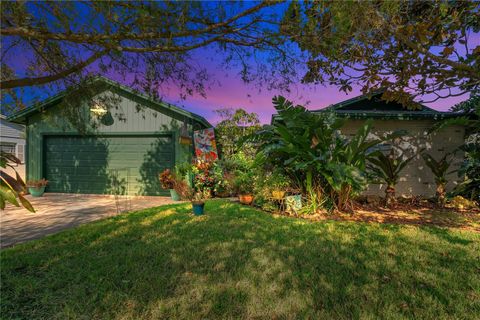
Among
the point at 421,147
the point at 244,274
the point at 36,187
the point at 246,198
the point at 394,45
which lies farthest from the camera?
the point at 36,187

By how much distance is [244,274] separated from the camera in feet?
9.44

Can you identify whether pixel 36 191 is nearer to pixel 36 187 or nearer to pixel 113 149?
pixel 36 187

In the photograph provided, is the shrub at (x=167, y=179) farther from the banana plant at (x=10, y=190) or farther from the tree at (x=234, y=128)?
the banana plant at (x=10, y=190)

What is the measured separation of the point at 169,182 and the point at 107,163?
3078 millimetres

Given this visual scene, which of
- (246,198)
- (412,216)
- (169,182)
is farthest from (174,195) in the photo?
(412,216)

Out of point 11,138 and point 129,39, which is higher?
point 11,138

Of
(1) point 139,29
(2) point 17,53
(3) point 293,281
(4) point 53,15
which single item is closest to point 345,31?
(1) point 139,29

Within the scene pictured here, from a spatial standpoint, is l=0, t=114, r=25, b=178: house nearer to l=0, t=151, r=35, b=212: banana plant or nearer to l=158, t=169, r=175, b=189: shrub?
l=158, t=169, r=175, b=189: shrub

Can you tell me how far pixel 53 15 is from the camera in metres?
1.81

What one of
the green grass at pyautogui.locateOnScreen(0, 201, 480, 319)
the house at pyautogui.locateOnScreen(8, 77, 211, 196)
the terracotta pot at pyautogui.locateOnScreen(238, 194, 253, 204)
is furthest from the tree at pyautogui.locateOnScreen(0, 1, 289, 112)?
the house at pyautogui.locateOnScreen(8, 77, 211, 196)

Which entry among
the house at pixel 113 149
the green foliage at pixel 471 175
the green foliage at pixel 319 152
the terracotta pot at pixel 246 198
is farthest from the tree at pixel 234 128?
the green foliage at pixel 471 175

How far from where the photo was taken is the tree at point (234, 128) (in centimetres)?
1074

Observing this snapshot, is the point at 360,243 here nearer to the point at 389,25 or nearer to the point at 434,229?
the point at 434,229

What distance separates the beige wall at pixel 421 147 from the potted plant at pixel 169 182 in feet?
21.3
